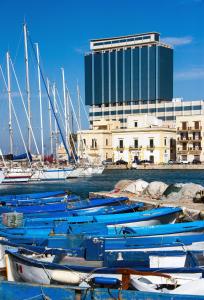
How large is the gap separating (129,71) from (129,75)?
1.21 m

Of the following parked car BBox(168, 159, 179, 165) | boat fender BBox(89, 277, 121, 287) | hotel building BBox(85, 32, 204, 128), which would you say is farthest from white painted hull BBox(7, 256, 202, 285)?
hotel building BBox(85, 32, 204, 128)

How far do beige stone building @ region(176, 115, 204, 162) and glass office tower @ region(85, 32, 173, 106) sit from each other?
39.3 m

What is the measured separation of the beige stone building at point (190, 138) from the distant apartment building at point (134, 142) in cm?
350

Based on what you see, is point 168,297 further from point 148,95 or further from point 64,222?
point 148,95

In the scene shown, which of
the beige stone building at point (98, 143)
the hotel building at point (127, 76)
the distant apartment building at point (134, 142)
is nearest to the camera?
the distant apartment building at point (134, 142)

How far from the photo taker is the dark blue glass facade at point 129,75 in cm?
14610

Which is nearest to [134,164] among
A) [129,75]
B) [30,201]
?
[129,75]

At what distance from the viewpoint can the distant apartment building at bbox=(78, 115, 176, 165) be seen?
10556 centimetres

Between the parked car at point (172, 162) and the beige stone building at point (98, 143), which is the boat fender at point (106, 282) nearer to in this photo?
the parked car at point (172, 162)

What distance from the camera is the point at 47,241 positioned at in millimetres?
14766

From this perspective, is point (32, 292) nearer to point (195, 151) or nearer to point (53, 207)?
point (53, 207)

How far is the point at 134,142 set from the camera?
108 m

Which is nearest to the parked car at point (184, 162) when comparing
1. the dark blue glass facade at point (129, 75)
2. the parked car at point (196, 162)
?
the parked car at point (196, 162)

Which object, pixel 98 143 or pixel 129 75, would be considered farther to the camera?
pixel 129 75
